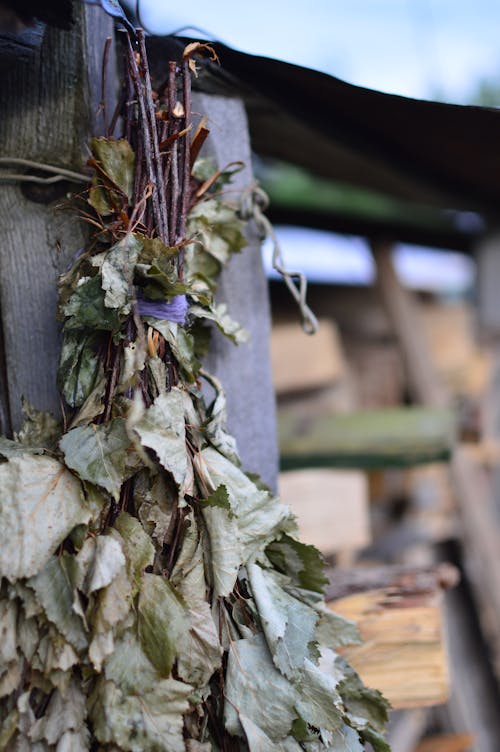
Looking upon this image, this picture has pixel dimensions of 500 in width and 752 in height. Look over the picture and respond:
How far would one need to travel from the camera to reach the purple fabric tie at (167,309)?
3.86 feet

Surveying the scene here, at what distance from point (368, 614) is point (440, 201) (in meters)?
1.94

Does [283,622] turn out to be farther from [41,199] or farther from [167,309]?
[41,199]

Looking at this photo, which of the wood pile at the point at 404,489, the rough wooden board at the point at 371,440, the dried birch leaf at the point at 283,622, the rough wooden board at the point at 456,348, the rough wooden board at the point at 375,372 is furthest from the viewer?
the rough wooden board at the point at 456,348

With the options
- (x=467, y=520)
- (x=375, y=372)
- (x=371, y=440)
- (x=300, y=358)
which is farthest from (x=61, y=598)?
(x=375, y=372)

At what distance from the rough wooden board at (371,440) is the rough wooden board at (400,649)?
3.33 ft

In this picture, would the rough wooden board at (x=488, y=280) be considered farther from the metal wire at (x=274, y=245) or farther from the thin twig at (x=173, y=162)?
the thin twig at (x=173, y=162)

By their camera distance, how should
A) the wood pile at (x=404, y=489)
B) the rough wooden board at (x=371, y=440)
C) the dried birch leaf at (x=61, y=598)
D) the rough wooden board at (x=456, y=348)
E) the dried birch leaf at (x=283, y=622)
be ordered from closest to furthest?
the dried birch leaf at (x=61, y=598)
the dried birch leaf at (x=283, y=622)
the wood pile at (x=404, y=489)
the rough wooden board at (x=371, y=440)
the rough wooden board at (x=456, y=348)

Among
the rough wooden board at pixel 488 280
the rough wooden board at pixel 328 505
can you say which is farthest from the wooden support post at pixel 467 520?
the rough wooden board at pixel 328 505

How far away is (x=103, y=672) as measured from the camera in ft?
3.45

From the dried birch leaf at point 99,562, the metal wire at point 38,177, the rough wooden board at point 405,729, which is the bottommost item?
the rough wooden board at point 405,729

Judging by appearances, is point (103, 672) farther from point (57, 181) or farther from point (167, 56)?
point (167, 56)

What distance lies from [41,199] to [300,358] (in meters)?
2.28

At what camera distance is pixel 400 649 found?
1.62 m

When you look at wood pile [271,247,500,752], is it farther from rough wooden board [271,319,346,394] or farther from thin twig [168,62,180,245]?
thin twig [168,62,180,245]
